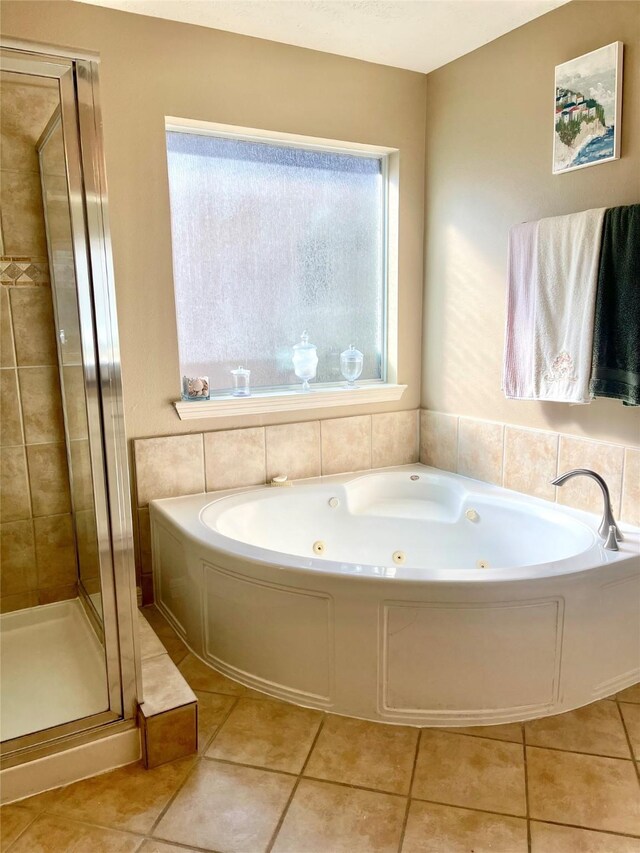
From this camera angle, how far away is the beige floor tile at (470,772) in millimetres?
1720

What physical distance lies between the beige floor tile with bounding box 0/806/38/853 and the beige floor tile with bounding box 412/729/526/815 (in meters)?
1.04

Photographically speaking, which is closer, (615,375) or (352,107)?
(615,375)

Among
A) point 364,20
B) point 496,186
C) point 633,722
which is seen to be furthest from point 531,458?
point 364,20

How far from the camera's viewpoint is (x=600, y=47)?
2346 millimetres

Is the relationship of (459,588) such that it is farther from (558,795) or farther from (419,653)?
(558,795)

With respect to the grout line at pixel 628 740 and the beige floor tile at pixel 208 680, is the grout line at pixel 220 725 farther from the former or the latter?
the grout line at pixel 628 740

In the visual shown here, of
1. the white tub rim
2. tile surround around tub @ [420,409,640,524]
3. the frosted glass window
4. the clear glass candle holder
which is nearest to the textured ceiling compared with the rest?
the frosted glass window

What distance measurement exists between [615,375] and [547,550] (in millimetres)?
765

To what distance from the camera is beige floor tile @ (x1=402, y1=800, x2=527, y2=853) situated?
5.13 feet

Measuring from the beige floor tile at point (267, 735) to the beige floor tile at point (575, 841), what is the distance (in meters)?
0.67

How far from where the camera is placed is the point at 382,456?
11.2 ft

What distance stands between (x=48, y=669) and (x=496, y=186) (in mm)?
2727

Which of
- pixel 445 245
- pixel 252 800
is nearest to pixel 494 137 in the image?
pixel 445 245

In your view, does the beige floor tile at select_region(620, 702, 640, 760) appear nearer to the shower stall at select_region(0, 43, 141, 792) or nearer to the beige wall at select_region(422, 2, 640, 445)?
the beige wall at select_region(422, 2, 640, 445)
